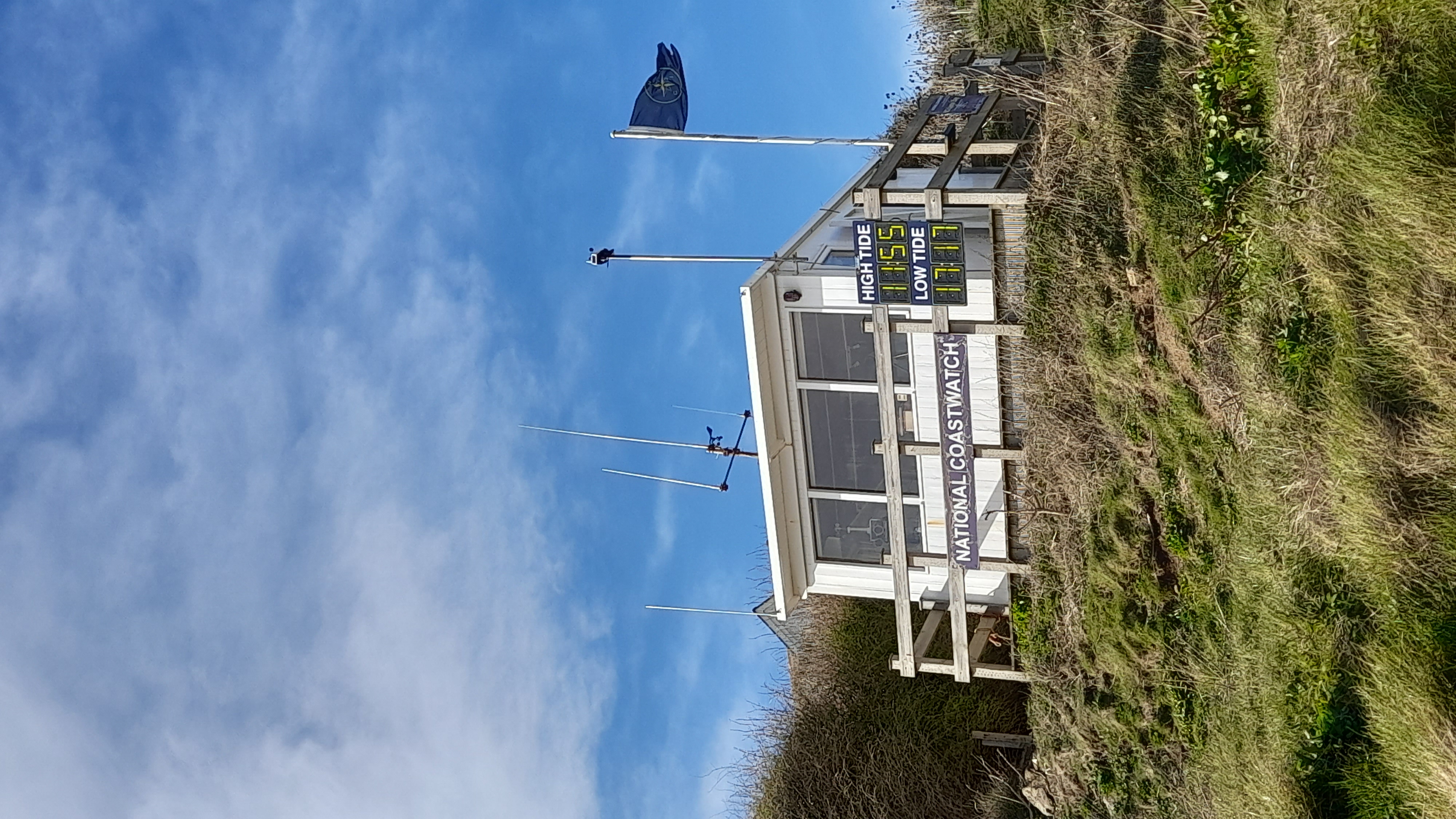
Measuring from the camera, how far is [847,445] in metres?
14.6

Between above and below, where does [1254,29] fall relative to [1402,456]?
above

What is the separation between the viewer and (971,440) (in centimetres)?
1353

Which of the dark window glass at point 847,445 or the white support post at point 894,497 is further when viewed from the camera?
the dark window glass at point 847,445

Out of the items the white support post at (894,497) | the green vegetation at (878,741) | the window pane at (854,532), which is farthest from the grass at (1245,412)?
the green vegetation at (878,741)

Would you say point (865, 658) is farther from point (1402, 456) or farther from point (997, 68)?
point (1402, 456)

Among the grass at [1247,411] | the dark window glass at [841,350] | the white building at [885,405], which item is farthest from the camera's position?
the dark window glass at [841,350]

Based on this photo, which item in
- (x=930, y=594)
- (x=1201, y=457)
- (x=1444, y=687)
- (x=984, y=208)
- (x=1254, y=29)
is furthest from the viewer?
(x=930, y=594)

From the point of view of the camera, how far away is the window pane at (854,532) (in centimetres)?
1478

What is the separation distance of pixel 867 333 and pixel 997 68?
16.9 feet

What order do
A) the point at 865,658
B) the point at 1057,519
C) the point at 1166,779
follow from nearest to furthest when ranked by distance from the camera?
the point at 1166,779 → the point at 1057,519 → the point at 865,658

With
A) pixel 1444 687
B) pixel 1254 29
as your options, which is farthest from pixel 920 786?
pixel 1254 29

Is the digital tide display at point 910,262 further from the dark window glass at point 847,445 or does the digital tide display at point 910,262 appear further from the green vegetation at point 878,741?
the green vegetation at point 878,741

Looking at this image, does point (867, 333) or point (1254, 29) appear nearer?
point (1254, 29)

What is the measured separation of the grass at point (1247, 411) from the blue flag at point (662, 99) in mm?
5797
